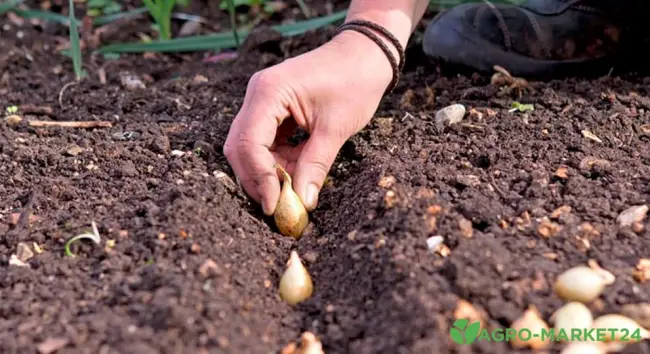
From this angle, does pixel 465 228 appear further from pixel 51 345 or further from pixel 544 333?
pixel 51 345

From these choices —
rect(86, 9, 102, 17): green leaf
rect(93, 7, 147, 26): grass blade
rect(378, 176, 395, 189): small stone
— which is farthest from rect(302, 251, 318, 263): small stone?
rect(86, 9, 102, 17): green leaf

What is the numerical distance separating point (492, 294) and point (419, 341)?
0.46 ft

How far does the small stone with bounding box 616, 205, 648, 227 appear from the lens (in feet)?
3.89

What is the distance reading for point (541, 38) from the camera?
186cm

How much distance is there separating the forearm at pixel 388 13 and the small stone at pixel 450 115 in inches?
6.8

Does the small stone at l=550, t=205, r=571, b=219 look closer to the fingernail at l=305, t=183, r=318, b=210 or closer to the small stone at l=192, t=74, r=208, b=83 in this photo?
the fingernail at l=305, t=183, r=318, b=210

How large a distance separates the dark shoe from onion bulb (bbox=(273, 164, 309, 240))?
2.48 ft

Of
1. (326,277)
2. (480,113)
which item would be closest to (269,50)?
(480,113)

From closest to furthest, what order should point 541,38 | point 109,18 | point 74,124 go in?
point 74,124 → point 541,38 → point 109,18


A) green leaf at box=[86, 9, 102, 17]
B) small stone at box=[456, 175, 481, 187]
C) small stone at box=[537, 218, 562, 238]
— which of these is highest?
small stone at box=[537, 218, 562, 238]

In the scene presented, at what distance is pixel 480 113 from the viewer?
158 cm

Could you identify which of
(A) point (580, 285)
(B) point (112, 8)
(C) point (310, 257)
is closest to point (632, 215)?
(A) point (580, 285)

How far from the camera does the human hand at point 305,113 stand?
1272 mm

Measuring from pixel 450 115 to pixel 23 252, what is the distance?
0.86 metres
